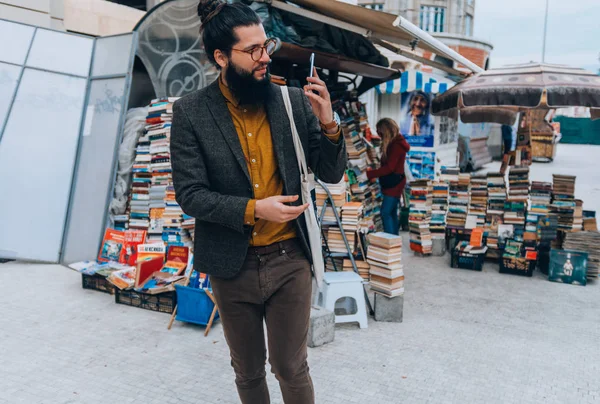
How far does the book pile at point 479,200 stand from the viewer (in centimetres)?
716

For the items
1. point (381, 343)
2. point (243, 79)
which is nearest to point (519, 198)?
point (381, 343)

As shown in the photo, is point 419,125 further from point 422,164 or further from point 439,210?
point 439,210

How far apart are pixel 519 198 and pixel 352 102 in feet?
9.50

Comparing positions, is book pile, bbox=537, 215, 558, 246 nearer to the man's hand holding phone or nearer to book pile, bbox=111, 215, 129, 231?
book pile, bbox=111, 215, 129, 231

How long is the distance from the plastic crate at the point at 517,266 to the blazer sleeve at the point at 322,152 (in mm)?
4890

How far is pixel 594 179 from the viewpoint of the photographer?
16594 millimetres

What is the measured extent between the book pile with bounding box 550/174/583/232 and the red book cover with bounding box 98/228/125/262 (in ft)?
17.3

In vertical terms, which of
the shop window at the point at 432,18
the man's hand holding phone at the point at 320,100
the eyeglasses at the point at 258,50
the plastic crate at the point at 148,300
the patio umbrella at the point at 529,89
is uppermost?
the shop window at the point at 432,18

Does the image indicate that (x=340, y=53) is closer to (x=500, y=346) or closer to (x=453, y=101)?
(x=453, y=101)

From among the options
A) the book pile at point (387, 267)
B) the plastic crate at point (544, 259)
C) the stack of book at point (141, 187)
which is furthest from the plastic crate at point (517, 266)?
the stack of book at point (141, 187)

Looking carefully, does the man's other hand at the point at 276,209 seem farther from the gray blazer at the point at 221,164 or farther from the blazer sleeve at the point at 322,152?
the blazer sleeve at the point at 322,152

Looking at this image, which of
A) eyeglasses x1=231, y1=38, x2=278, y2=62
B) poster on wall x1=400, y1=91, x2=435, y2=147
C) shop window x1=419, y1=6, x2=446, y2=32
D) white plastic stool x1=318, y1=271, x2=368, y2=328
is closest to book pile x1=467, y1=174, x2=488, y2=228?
white plastic stool x1=318, y1=271, x2=368, y2=328

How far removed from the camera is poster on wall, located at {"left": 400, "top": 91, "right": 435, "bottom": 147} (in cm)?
1309

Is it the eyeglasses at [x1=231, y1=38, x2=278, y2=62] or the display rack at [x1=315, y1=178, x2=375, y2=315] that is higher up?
the eyeglasses at [x1=231, y1=38, x2=278, y2=62]
